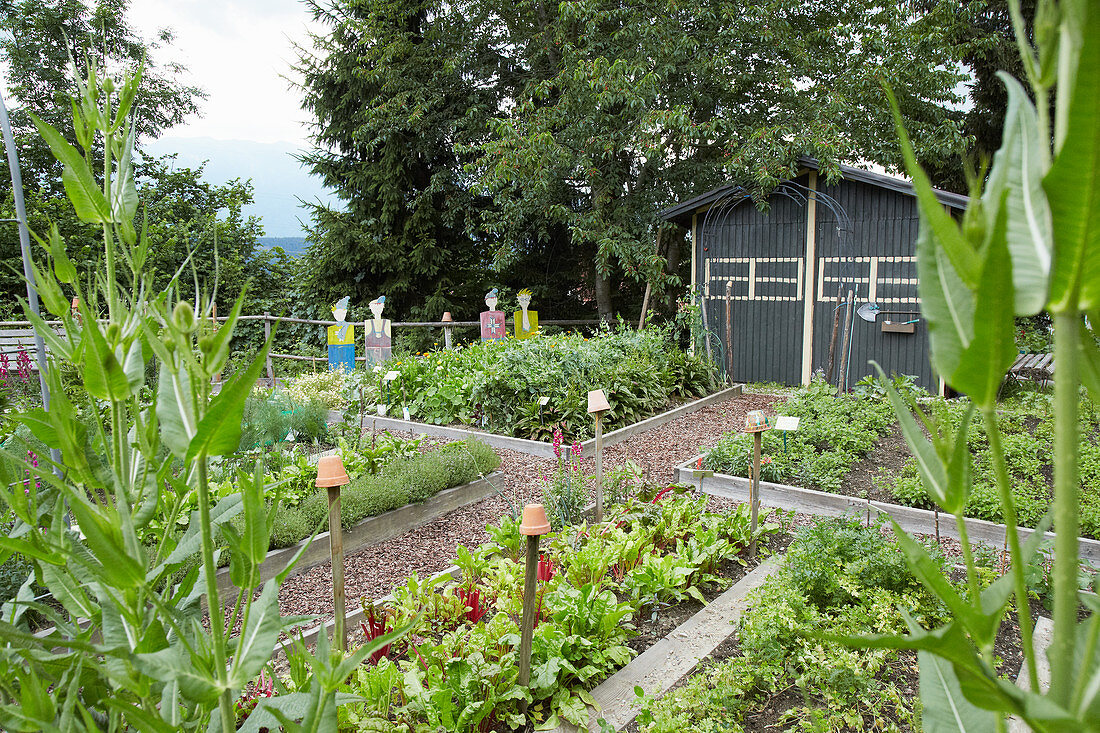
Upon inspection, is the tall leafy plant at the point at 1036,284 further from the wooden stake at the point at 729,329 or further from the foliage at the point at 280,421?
the wooden stake at the point at 729,329

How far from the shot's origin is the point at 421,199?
14.8m

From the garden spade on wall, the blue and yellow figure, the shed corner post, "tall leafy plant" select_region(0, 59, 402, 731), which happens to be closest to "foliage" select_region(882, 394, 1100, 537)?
the garden spade on wall

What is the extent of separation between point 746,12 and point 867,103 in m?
2.72

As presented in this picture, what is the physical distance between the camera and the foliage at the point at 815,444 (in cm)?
515

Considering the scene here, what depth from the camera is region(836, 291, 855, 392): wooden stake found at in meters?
8.95

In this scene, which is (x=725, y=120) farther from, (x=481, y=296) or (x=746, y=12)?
(x=481, y=296)

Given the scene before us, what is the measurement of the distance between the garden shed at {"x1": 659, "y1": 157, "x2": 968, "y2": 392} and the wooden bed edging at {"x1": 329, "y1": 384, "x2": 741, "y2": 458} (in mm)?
2253

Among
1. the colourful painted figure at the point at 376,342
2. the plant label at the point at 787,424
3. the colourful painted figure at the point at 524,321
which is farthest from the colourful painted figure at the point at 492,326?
the plant label at the point at 787,424

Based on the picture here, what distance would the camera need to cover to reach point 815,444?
5.87 metres

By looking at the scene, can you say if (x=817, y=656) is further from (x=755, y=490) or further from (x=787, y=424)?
(x=787, y=424)

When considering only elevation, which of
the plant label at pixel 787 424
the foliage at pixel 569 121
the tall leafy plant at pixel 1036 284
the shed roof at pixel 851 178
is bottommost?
the plant label at pixel 787 424

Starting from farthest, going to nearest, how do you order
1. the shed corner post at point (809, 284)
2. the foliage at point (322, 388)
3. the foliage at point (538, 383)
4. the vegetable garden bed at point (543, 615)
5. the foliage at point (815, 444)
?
1. the shed corner post at point (809, 284)
2. the foliage at point (322, 388)
3. the foliage at point (538, 383)
4. the foliage at point (815, 444)
5. the vegetable garden bed at point (543, 615)

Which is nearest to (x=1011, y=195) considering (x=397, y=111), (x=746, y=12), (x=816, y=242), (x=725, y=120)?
(x=816, y=242)

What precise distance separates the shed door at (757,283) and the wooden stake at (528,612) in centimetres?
848
